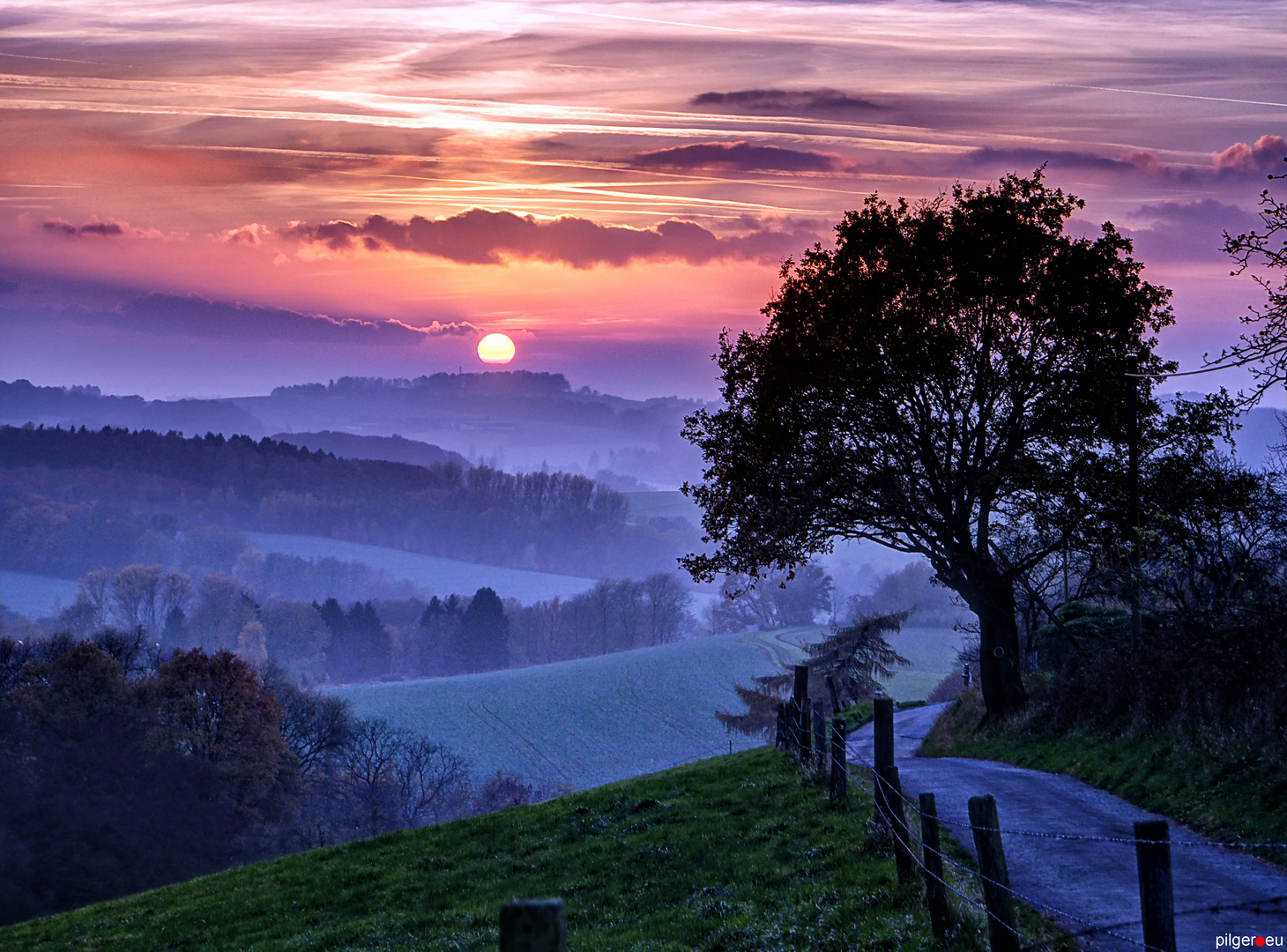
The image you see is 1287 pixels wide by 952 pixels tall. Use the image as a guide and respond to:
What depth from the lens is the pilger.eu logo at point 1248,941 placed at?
11.3m

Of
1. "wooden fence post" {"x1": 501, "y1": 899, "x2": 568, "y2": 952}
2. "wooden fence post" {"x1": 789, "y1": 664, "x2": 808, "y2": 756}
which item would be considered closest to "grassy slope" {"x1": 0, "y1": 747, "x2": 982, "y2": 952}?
"wooden fence post" {"x1": 789, "y1": 664, "x2": 808, "y2": 756}

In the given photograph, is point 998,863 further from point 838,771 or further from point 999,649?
point 999,649

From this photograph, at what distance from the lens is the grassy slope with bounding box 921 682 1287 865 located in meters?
17.0

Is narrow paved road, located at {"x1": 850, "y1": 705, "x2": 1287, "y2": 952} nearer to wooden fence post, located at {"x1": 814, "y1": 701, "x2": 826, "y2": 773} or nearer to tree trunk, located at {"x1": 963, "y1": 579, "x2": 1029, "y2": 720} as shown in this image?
wooden fence post, located at {"x1": 814, "y1": 701, "x2": 826, "y2": 773}

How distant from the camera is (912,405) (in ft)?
104

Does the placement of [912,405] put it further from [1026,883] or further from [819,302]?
[1026,883]

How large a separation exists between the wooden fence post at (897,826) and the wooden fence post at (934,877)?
1.35m

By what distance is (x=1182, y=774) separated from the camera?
20156 mm

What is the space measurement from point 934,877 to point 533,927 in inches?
352

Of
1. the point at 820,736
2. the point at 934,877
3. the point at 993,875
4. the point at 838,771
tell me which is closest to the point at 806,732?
the point at 820,736

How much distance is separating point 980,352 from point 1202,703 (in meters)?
12.6

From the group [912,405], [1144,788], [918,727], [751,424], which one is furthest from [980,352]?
[918,727]

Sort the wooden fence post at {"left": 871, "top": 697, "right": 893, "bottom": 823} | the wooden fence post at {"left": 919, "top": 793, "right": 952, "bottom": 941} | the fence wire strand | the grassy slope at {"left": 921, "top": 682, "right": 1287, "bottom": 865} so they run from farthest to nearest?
the grassy slope at {"left": 921, "top": 682, "right": 1287, "bottom": 865}
the wooden fence post at {"left": 871, "top": 697, "right": 893, "bottom": 823}
the wooden fence post at {"left": 919, "top": 793, "right": 952, "bottom": 941}
the fence wire strand

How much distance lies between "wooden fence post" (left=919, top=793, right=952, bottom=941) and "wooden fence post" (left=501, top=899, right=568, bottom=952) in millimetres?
8828
